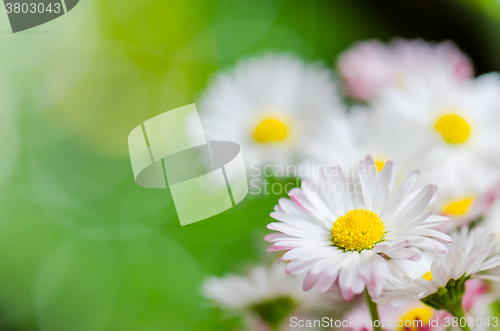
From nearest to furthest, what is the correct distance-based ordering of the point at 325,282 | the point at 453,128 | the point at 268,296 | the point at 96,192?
the point at 325,282
the point at 268,296
the point at 453,128
the point at 96,192

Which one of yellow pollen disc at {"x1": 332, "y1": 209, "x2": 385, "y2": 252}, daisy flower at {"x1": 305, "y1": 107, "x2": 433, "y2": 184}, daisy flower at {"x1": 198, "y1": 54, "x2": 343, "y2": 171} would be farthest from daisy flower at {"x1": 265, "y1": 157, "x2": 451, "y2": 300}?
daisy flower at {"x1": 198, "y1": 54, "x2": 343, "y2": 171}

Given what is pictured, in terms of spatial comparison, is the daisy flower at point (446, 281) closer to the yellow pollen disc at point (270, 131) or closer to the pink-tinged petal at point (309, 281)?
the pink-tinged petal at point (309, 281)

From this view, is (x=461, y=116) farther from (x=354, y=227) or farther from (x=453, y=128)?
(x=354, y=227)

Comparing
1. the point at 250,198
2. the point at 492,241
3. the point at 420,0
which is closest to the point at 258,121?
the point at 250,198

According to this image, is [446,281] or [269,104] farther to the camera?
[269,104]

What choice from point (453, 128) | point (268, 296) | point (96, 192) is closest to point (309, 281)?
point (268, 296)

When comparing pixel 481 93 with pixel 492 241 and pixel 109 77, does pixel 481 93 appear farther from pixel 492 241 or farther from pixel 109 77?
pixel 109 77

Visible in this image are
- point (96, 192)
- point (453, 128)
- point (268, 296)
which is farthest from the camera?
point (96, 192)

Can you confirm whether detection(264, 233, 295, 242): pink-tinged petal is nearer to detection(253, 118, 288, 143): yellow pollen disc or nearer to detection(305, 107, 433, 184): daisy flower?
detection(305, 107, 433, 184): daisy flower
